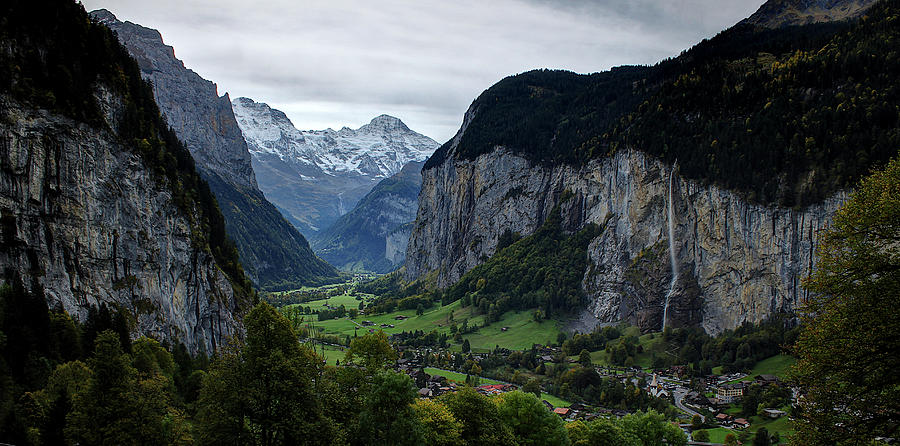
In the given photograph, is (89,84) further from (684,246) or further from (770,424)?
(684,246)

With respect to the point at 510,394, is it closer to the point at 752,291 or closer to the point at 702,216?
the point at 752,291

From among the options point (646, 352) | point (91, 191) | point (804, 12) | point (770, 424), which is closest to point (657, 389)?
point (770, 424)

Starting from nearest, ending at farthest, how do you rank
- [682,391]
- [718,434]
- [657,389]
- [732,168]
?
[718,434] → [657,389] → [682,391] → [732,168]

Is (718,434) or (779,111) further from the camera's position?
(779,111)

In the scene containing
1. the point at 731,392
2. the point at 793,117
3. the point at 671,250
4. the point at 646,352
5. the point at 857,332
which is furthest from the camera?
the point at 671,250

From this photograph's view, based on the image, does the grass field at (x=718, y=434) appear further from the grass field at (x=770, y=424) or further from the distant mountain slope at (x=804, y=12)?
the distant mountain slope at (x=804, y=12)

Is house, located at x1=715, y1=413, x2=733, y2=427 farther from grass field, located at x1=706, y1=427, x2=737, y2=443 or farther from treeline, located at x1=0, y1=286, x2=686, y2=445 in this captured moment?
treeline, located at x1=0, y1=286, x2=686, y2=445

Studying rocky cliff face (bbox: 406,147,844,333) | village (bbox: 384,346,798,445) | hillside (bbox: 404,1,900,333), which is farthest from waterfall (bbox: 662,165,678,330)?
village (bbox: 384,346,798,445)
